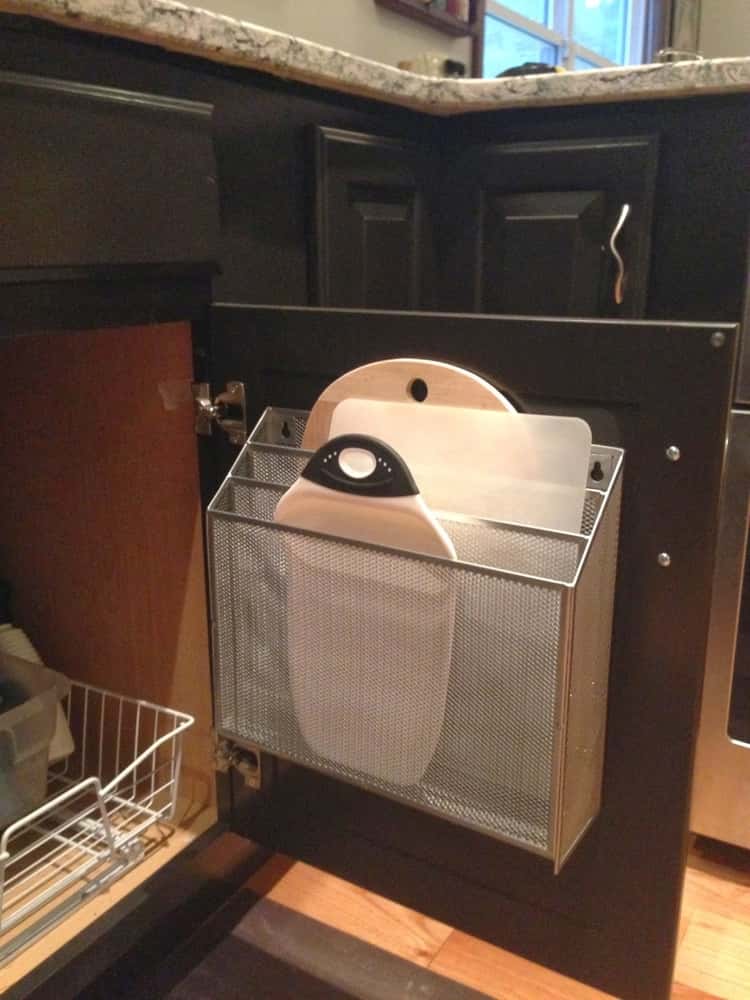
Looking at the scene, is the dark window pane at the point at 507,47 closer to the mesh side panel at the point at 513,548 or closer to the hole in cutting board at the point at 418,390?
the hole in cutting board at the point at 418,390

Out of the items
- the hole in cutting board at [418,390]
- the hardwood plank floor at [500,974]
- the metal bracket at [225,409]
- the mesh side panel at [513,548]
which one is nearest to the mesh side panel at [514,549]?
the mesh side panel at [513,548]

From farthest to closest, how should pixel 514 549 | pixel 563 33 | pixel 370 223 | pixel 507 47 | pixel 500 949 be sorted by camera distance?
1. pixel 563 33
2. pixel 507 47
3. pixel 370 223
4. pixel 500 949
5. pixel 514 549

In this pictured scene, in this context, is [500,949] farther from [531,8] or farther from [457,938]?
[531,8]

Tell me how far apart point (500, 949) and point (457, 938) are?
80mm

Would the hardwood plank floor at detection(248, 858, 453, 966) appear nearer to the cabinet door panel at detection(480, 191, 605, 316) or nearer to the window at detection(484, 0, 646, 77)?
the cabinet door panel at detection(480, 191, 605, 316)

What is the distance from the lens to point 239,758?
945 mm

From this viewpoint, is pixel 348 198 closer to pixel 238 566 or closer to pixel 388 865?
pixel 238 566

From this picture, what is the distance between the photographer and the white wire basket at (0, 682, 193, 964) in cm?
86

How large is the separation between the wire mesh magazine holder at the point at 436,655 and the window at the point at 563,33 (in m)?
2.11

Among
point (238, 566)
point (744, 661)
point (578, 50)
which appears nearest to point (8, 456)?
point (238, 566)

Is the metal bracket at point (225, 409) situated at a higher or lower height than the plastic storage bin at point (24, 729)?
higher

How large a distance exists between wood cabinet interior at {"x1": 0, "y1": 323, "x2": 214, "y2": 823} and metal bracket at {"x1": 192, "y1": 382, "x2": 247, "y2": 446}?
2 centimetres

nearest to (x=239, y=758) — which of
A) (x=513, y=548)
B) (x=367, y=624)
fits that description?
(x=367, y=624)

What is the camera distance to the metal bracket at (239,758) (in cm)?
94
